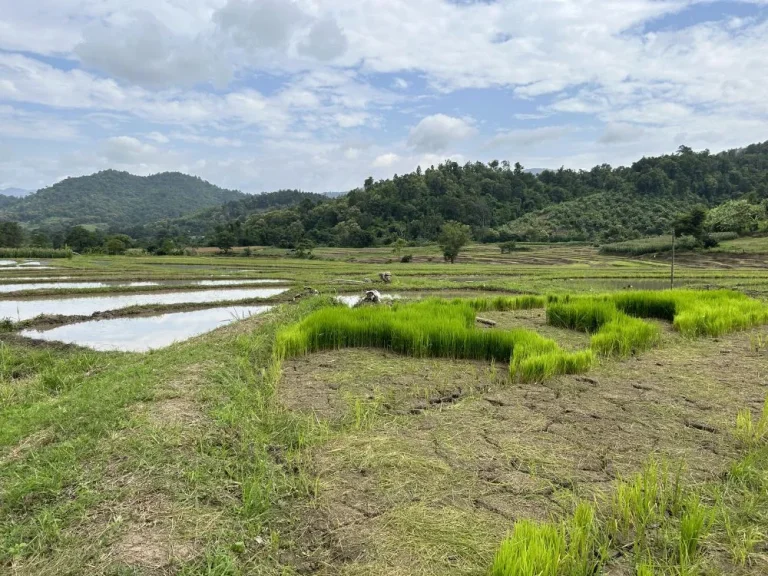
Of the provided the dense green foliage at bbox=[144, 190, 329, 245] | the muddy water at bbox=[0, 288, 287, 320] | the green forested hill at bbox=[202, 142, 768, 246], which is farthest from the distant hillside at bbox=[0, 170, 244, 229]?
the muddy water at bbox=[0, 288, 287, 320]

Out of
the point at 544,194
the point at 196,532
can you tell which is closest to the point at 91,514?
the point at 196,532

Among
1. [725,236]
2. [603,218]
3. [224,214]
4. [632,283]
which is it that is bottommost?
[632,283]

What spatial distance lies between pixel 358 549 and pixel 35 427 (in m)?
3.00

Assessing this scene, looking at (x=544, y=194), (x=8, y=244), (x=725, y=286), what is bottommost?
(x=725, y=286)

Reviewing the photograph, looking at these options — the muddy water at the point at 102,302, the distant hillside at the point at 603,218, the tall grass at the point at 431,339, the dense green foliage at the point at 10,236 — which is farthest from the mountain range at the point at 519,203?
the tall grass at the point at 431,339

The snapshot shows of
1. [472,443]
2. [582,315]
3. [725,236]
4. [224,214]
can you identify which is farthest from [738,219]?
[224,214]

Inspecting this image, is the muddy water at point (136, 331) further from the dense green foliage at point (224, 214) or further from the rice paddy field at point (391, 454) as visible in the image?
the dense green foliage at point (224, 214)

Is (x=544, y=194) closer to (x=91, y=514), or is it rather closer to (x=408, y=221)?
(x=408, y=221)

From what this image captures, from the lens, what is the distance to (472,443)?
4.00 meters

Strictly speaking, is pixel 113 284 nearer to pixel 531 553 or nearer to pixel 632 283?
pixel 531 553

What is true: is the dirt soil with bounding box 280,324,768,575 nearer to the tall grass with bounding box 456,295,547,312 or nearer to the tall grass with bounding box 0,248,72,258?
the tall grass with bounding box 456,295,547,312

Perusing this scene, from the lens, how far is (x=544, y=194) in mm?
83438

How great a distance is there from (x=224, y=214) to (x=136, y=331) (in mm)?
106959

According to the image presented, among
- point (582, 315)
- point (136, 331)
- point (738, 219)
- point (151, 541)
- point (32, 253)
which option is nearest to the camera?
point (151, 541)
